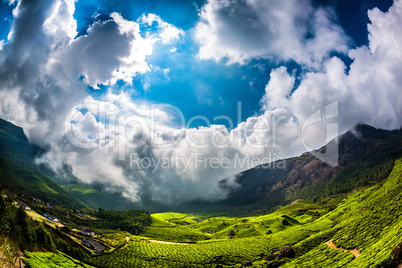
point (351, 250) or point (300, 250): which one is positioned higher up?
point (351, 250)

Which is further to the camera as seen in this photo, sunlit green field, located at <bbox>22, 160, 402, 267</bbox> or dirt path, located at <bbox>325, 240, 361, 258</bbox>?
dirt path, located at <bbox>325, 240, 361, 258</bbox>

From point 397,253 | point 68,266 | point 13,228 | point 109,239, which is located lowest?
point 109,239

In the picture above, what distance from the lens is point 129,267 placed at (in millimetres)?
119312

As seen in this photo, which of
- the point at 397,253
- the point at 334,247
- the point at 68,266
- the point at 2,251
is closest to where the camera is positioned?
the point at 397,253

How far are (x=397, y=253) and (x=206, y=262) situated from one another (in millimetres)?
108912

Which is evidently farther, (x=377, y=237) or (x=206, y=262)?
(x=206, y=262)

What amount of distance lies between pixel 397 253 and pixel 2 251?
322ft

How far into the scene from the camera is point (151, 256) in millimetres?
135875

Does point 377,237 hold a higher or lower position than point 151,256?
higher

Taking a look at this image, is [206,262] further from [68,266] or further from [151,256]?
[68,266]

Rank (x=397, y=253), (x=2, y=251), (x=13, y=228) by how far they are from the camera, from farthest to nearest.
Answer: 1. (x=13, y=228)
2. (x=2, y=251)
3. (x=397, y=253)

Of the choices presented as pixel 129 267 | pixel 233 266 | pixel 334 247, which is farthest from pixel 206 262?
pixel 334 247

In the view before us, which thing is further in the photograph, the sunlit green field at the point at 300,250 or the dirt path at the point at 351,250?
the dirt path at the point at 351,250

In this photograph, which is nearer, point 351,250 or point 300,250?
point 351,250
